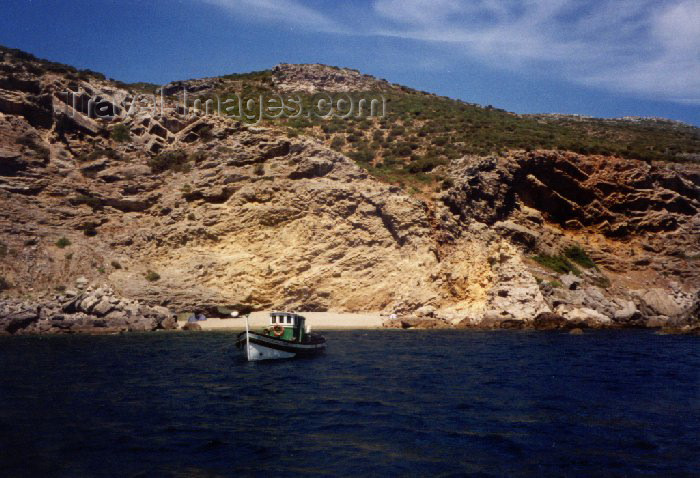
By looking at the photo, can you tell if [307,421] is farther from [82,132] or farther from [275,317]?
[82,132]

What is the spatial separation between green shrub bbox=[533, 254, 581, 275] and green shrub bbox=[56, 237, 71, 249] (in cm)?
2869

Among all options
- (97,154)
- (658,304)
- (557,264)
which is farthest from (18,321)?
(658,304)

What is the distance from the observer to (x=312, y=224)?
108 feet

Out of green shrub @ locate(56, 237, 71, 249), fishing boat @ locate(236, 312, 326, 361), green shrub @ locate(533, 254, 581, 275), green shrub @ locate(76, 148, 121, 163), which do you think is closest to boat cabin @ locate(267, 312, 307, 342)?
fishing boat @ locate(236, 312, 326, 361)

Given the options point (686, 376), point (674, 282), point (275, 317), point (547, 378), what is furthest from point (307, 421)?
point (674, 282)

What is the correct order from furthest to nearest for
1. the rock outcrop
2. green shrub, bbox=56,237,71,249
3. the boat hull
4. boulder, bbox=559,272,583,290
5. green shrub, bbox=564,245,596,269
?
green shrub, bbox=564,245,596,269 < boulder, bbox=559,272,583,290 < green shrub, bbox=56,237,71,249 < the rock outcrop < the boat hull

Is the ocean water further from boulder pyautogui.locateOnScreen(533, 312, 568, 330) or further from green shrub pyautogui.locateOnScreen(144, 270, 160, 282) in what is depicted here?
green shrub pyautogui.locateOnScreen(144, 270, 160, 282)

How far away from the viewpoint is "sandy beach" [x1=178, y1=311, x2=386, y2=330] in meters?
29.0

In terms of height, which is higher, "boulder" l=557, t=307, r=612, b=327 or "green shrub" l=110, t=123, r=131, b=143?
"green shrub" l=110, t=123, r=131, b=143

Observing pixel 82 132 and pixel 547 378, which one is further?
pixel 82 132

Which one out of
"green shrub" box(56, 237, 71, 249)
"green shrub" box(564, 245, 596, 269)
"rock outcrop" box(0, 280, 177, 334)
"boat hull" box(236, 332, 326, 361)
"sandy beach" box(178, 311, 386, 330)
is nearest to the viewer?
"boat hull" box(236, 332, 326, 361)

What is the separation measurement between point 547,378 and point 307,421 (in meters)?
8.35

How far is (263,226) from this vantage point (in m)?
33.6

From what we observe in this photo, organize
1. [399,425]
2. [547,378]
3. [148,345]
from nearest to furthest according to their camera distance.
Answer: [399,425]
[547,378]
[148,345]
